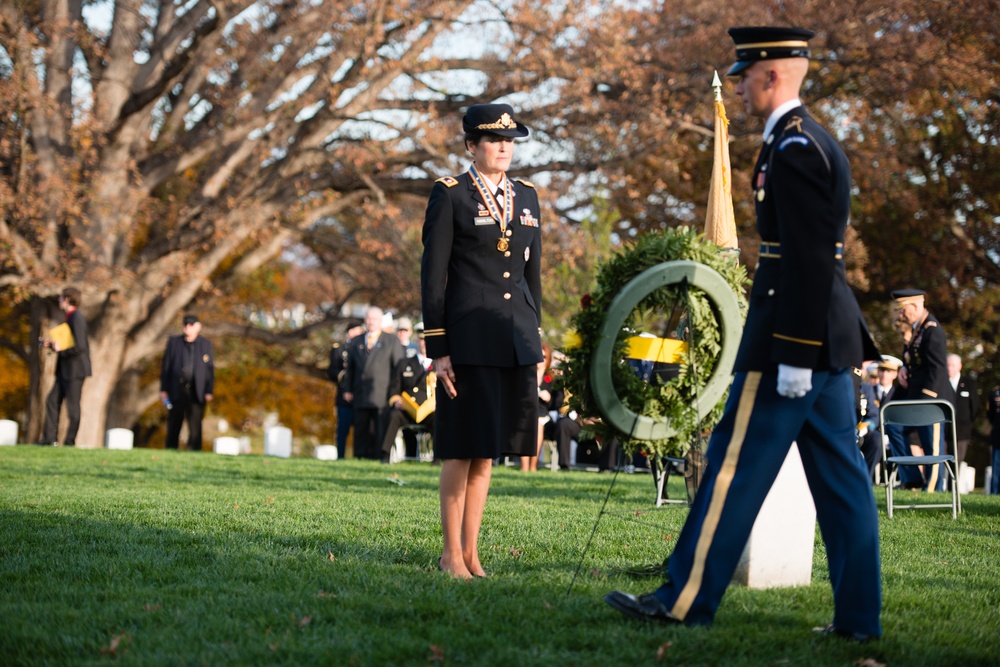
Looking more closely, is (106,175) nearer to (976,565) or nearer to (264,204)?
(264,204)

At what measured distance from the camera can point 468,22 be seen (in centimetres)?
2356

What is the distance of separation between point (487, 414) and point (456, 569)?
2.60 ft

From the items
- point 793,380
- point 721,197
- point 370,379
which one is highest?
point 721,197

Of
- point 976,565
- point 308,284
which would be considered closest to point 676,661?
point 976,565

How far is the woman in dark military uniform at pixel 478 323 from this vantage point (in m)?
5.64

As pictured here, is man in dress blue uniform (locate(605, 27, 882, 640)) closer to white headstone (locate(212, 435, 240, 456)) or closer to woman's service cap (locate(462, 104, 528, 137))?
woman's service cap (locate(462, 104, 528, 137))

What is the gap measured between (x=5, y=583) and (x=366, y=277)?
25257mm

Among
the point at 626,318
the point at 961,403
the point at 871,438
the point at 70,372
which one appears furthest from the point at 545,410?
the point at 626,318

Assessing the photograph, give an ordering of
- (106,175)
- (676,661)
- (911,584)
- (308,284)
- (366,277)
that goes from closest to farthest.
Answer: (676,661), (911,584), (106,175), (366,277), (308,284)

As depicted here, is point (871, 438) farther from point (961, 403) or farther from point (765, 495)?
point (765, 495)

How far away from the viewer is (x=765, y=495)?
14.9 feet

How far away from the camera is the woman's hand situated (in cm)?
563

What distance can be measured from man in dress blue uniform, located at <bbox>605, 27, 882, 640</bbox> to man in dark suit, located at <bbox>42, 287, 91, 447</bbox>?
15.7 metres

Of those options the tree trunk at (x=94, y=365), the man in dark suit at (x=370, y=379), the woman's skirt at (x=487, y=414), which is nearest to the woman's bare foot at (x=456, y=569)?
the woman's skirt at (x=487, y=414)
